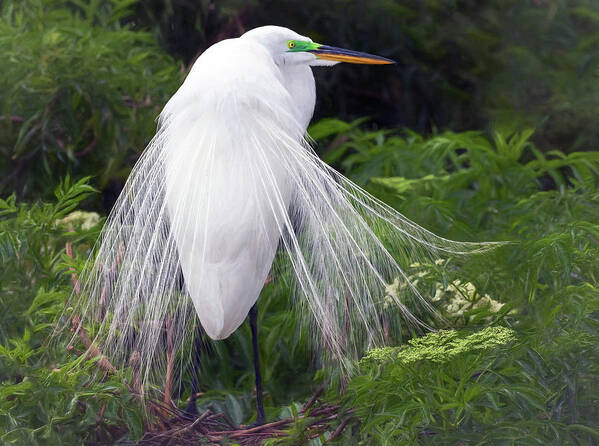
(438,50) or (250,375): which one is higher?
(438,50)

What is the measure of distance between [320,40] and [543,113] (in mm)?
781

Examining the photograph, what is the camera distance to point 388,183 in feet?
8.32

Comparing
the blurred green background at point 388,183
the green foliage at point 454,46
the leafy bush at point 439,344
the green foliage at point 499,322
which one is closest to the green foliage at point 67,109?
the blurred green background at point 388,183

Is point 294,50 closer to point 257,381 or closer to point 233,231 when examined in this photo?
point 233,231

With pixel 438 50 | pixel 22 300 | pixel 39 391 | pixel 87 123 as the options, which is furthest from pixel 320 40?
pixel 39 391

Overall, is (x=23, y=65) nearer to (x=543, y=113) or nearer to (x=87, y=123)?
(x=87, y=123)

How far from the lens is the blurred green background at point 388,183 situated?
1561 mm

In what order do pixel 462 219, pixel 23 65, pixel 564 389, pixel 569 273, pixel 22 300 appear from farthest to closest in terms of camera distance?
pixel 23 65, pixel 462 219, pixel 22 300, pixel 569 273, pixel 564 389

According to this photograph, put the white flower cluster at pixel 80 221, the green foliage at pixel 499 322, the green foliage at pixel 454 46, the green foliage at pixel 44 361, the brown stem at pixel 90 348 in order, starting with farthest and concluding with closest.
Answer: the green foliage at pixel 454 46 < the white flower cluster at pixel 80 221 < the brown stem at pixel 90 348 < the green foliage at pixel 44 361 < the green foliage at pixel 499 322

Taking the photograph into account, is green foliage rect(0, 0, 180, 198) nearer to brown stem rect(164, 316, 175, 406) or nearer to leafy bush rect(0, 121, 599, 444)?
leafy bush rect(0, 121, 599, 444)

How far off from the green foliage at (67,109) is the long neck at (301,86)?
74 centimetres

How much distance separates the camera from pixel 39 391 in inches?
63.7

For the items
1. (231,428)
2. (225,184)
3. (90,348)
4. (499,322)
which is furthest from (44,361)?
(499,322)

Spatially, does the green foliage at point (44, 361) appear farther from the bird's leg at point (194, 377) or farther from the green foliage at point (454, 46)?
the green foliage at point (454, 46)
